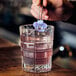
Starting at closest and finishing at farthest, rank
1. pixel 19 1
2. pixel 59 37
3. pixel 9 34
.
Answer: pixel 59 37, pixel 19 1, pixel 9 34

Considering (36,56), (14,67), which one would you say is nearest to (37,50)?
(36,56)

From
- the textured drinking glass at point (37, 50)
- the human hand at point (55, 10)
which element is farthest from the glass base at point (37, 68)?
the human hand at point (55, 10)

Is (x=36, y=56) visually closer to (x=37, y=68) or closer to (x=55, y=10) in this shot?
(x=37, y=68)

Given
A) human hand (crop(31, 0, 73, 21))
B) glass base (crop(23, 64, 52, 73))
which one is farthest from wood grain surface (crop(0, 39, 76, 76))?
human hand (crop(31, 0, 73, 21))

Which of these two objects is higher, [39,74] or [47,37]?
[47,37]

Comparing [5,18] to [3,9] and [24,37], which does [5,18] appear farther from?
[24,37]

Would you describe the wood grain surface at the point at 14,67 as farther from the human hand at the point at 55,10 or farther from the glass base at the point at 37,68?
the human hand at the point at 55,10

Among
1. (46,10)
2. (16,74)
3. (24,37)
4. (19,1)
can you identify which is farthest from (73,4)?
(19,1)
